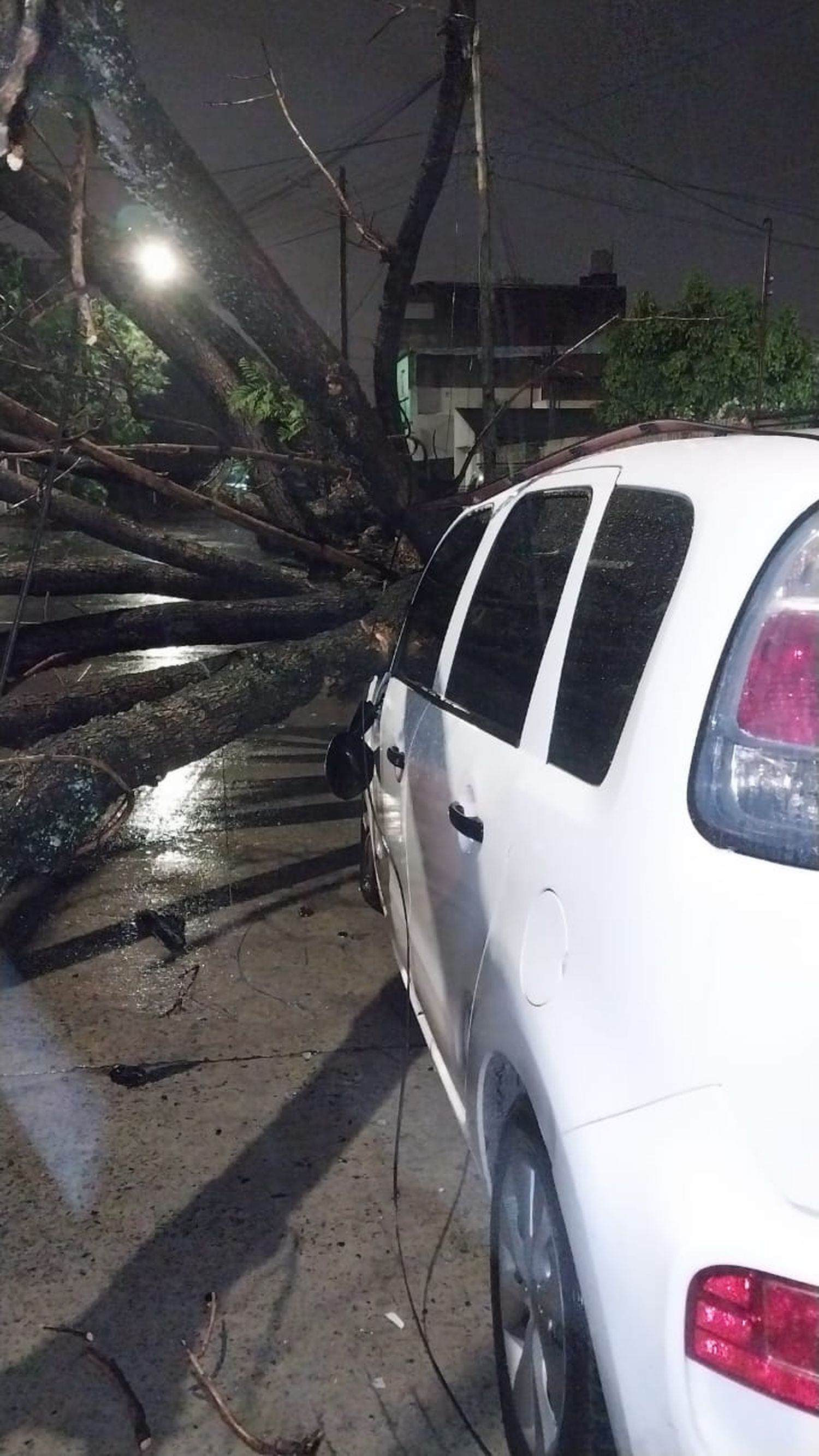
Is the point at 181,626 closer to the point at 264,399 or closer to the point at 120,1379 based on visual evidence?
the point at 264,399

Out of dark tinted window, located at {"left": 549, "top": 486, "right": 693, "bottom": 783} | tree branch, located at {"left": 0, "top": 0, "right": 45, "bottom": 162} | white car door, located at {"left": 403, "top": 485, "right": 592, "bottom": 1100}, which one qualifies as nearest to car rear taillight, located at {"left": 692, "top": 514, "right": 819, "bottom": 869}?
dark tinted window, located at {"left": 549, "top": 486, "right": 693, "bottom": 783}

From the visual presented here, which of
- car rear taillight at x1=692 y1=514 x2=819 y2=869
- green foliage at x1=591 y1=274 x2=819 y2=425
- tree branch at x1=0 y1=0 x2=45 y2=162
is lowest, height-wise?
car rear taillight at x1=692 y1=514 x2=819 y2=869

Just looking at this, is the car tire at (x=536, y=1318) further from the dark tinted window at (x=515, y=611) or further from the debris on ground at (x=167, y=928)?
the debris on ground at (x=167, y=928)

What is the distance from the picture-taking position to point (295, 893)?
5766mm

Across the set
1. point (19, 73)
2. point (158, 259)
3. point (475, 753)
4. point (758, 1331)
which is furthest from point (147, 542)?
point (758, 1331)

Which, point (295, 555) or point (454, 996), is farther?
point (295, 555)

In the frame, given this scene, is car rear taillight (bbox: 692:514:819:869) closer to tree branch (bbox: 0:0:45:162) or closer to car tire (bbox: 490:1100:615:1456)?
car tire (bbox: 490:1100:615:1456)

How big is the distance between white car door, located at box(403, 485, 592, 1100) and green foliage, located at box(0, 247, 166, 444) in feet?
11.7

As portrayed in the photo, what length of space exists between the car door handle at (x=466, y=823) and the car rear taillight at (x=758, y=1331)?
1.22 meters

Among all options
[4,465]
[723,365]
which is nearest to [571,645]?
[4,465]

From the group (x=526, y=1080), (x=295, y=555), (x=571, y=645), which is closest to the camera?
(x=526, y=1080)

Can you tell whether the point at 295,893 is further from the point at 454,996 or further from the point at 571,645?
the point at 571,645

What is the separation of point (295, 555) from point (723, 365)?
2585cm

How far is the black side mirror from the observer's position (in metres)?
4.79
